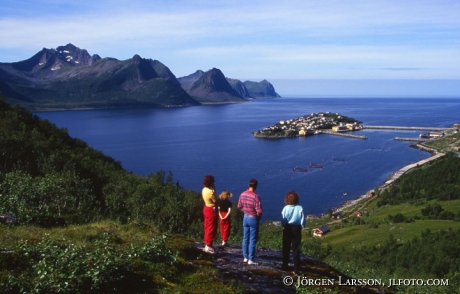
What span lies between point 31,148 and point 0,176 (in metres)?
16.6

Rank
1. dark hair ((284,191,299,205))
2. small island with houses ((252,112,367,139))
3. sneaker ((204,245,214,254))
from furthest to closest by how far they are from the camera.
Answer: small island with houses ((252,112,367,139)) → sneaker ((204,245,214,254)) → dark hair ((284,191,299,205))

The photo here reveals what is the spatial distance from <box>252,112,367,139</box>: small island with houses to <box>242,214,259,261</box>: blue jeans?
10441cm

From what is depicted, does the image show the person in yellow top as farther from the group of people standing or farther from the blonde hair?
the blonde hair

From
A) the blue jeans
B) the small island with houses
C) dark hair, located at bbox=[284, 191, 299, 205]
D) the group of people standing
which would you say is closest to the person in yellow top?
the group of people standing

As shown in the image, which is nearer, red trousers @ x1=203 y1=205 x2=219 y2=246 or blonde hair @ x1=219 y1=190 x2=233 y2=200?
blonde hair @ x1=219 y1=190 x2=233 y2=200

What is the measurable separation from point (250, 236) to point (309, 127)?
129m

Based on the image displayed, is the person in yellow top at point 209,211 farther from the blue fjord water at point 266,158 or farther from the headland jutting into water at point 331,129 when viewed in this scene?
the headland jutting into water at point 331,129

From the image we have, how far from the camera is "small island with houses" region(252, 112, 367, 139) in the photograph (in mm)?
116850

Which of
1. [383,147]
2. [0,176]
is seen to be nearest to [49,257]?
[0,176]

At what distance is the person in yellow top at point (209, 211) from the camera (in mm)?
7445

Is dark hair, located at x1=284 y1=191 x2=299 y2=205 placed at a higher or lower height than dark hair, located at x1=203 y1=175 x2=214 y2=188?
lower

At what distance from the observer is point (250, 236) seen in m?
7.16

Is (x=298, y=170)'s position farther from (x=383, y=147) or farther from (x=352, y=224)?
(x=383, y=147)

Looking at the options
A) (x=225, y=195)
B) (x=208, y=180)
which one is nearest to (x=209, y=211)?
(x=225, y=195)
